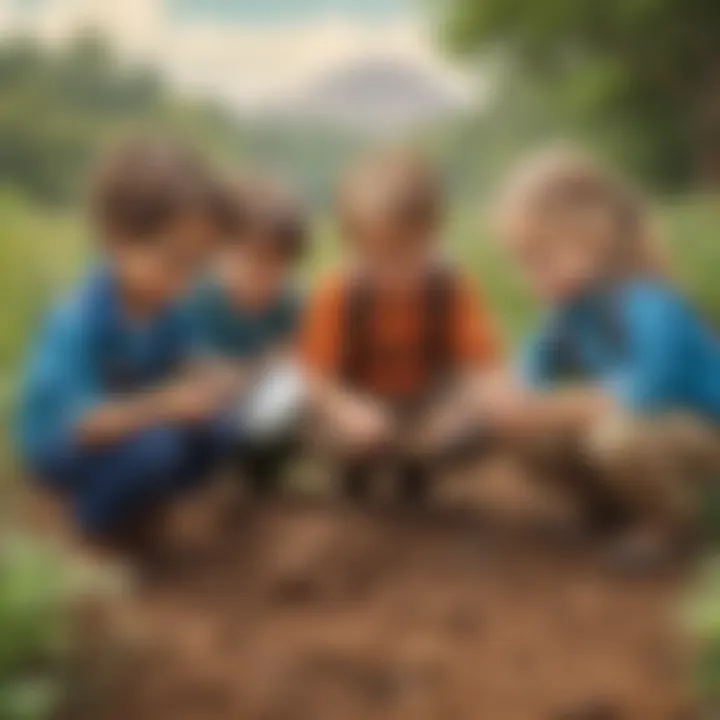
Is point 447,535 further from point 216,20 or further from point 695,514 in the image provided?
point 216,20

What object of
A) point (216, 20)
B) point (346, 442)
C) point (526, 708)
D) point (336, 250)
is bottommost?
Answer: point (526, 708)

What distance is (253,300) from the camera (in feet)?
5.50

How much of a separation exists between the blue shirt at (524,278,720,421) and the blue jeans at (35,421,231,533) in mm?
293

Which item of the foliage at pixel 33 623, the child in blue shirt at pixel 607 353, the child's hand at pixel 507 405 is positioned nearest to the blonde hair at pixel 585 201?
the child in blue shirt at pixel 607 353

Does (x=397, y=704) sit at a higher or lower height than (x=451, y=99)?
lower

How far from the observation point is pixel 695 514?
5.56ft

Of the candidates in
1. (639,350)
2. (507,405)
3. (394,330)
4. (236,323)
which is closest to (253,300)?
(236,323)

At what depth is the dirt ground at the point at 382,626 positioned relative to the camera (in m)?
1.65

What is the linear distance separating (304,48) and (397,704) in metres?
0.59

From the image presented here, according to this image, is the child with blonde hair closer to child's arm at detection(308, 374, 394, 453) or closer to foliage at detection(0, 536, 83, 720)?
child's arm at detection(308, 374, 394, 453)

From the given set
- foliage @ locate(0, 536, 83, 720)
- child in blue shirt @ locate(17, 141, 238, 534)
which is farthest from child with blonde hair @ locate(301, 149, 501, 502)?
foliage @ locate(0, 536, 83, 720)

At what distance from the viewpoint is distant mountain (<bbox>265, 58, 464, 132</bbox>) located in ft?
5.57

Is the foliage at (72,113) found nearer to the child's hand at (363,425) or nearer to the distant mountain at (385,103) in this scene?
the distant mountain at (385,103)

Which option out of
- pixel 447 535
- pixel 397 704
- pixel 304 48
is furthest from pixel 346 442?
pixel 304 48
